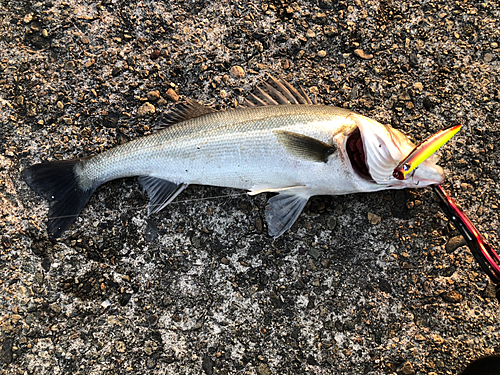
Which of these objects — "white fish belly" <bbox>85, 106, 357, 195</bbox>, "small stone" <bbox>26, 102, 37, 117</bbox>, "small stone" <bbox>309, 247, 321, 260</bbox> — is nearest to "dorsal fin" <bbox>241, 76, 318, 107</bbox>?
"white fish belly" <bbox>85, 106, 357, 195</bbox>

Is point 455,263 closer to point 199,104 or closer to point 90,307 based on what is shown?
point 199,104

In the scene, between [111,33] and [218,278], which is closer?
[218,278]

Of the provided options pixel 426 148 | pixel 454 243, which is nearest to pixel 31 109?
pixel 426 148

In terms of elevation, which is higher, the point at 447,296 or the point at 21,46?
the point at 21,46

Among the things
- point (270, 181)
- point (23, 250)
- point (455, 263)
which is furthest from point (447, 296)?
point (23, 250)

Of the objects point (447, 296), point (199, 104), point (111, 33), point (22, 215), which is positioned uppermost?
point (111, 33)

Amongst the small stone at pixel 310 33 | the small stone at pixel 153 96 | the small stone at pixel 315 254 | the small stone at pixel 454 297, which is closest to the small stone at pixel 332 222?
the small stone at pixel 315 254
